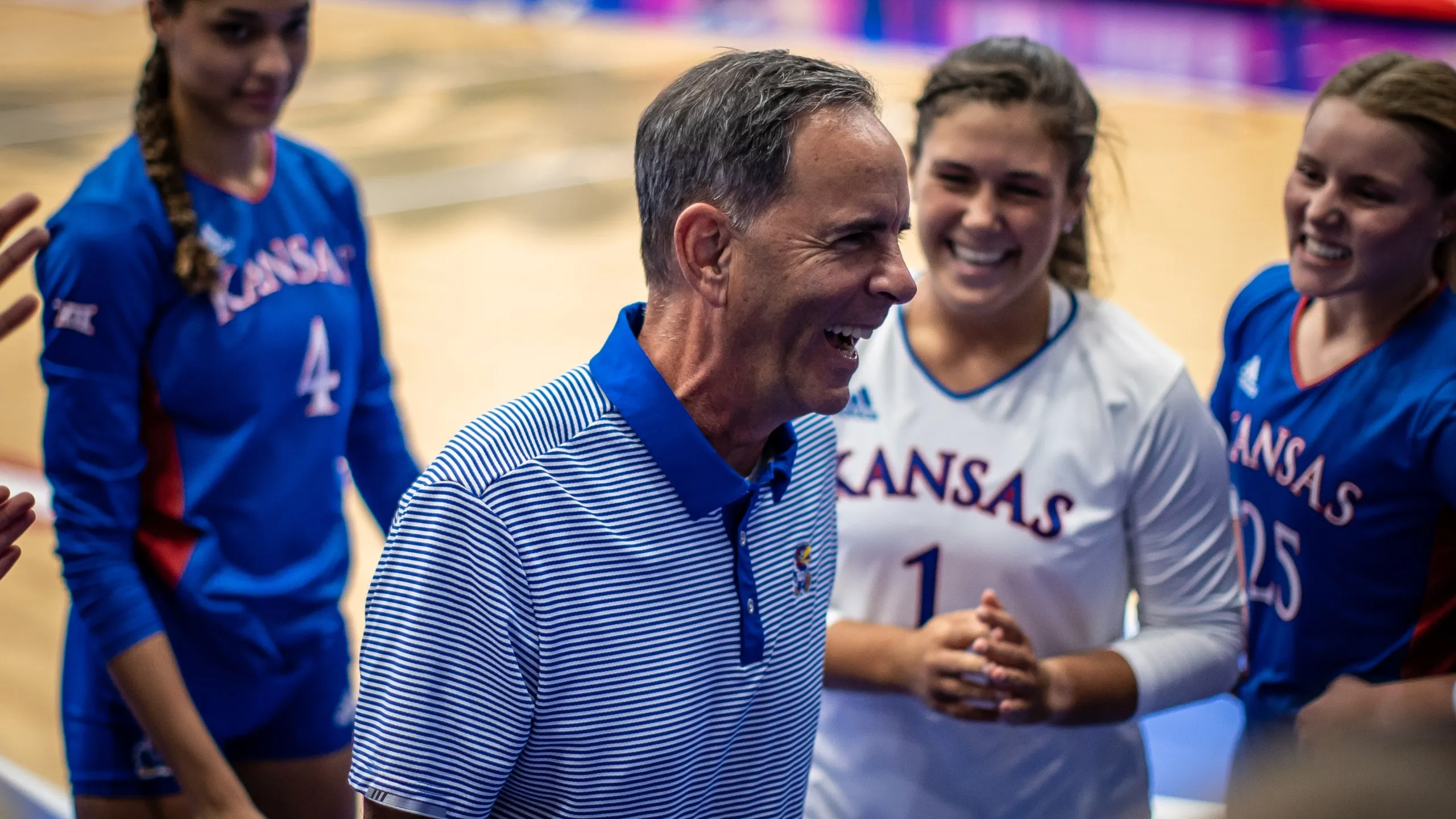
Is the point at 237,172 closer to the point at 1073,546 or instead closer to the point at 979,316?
the point at 979,316

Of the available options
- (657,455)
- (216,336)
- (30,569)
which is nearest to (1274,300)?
(657,455)

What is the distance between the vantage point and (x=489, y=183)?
9594 mm

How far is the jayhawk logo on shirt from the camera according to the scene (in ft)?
5.51

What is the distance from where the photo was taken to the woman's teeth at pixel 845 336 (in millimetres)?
1546

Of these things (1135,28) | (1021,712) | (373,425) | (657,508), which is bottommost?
(1135,28)

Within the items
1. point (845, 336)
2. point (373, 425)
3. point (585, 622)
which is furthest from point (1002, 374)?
point (373, 425)

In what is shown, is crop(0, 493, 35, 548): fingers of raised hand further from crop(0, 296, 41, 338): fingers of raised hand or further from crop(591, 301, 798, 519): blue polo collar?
crop(591, 301, 798, 519): blue polo collar

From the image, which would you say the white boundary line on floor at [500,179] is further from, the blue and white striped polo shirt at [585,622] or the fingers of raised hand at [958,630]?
the blue and white striped polo shirt at [585,622]

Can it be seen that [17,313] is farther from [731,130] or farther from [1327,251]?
[1327,251]

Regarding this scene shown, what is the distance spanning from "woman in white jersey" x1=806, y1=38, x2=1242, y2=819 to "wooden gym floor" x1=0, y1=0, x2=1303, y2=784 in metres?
0.38

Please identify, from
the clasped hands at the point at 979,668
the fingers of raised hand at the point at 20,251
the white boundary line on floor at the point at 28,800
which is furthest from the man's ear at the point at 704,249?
the white boundary line on floor at the point at 28,800

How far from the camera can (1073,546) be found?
208 centimetres

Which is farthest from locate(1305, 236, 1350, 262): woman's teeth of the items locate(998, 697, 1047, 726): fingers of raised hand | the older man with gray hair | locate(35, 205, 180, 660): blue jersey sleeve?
locate(35, 205, 180, 660): blue jersey sleeve

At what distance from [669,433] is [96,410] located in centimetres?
98
